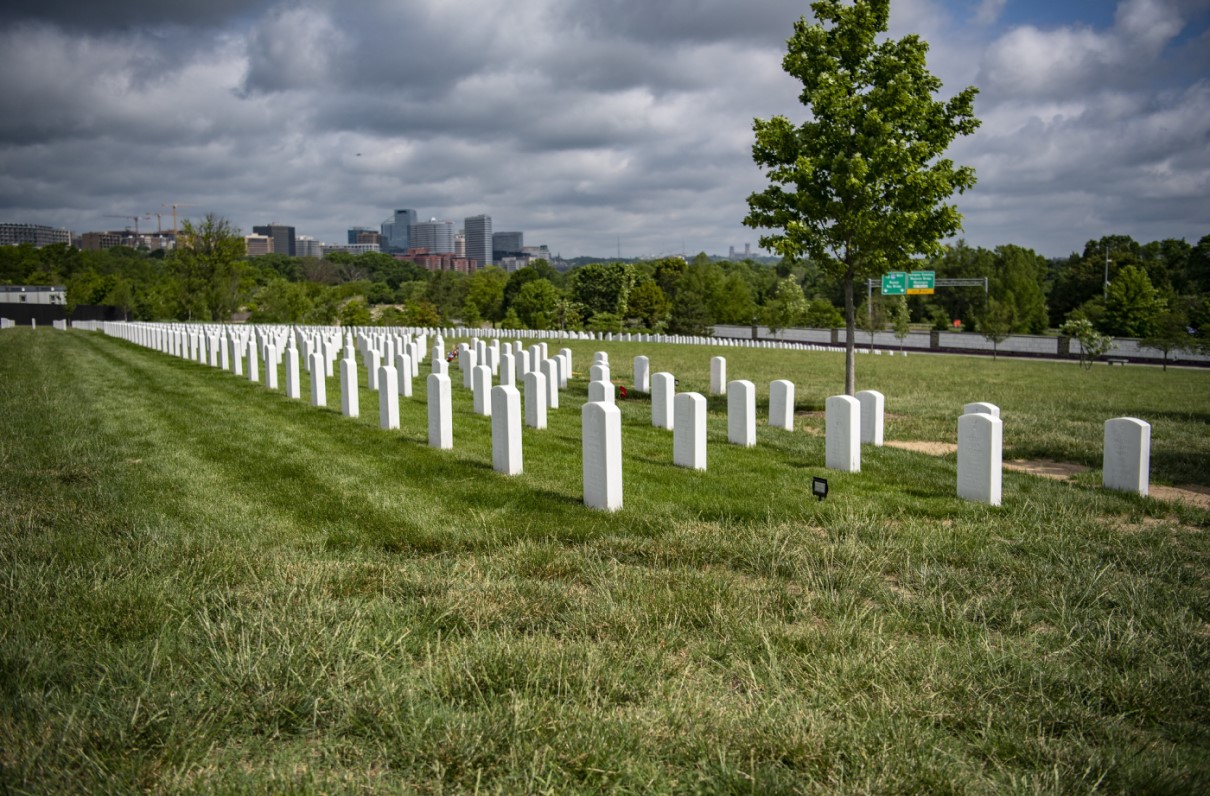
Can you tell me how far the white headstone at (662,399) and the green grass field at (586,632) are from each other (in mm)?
3662

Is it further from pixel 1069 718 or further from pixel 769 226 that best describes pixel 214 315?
pixel 1069 718

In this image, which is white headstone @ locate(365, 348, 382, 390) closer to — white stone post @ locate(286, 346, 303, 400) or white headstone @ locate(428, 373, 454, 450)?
white stone post @ locate(286, 346, 303, 400)

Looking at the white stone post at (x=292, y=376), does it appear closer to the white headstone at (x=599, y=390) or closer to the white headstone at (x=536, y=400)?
the white headstone at (x=536, y=400)

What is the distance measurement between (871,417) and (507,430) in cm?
563

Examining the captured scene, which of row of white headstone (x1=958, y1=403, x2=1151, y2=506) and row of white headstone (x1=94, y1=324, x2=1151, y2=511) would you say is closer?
row of white headstone (x1=94, y1=324, x2=1151, y2=511)

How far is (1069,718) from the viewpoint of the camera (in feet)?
12.0

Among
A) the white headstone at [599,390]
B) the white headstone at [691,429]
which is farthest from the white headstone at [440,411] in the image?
the white headstone at [691,429]

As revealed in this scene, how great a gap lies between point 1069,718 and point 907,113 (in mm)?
13046

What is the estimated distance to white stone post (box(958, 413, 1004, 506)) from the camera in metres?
8.01

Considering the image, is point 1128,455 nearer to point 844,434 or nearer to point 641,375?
point 844,434

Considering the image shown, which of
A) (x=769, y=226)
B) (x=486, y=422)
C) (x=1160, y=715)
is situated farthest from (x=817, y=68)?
(x=1160, y=715)

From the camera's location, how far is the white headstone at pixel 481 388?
562 inches

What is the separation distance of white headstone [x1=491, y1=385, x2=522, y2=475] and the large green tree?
25.5 ft

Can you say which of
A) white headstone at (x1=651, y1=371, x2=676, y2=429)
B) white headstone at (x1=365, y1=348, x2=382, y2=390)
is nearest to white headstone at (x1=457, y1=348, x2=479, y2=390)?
white headstone at (x1=365, y1=348, x2=382, y2=390)
